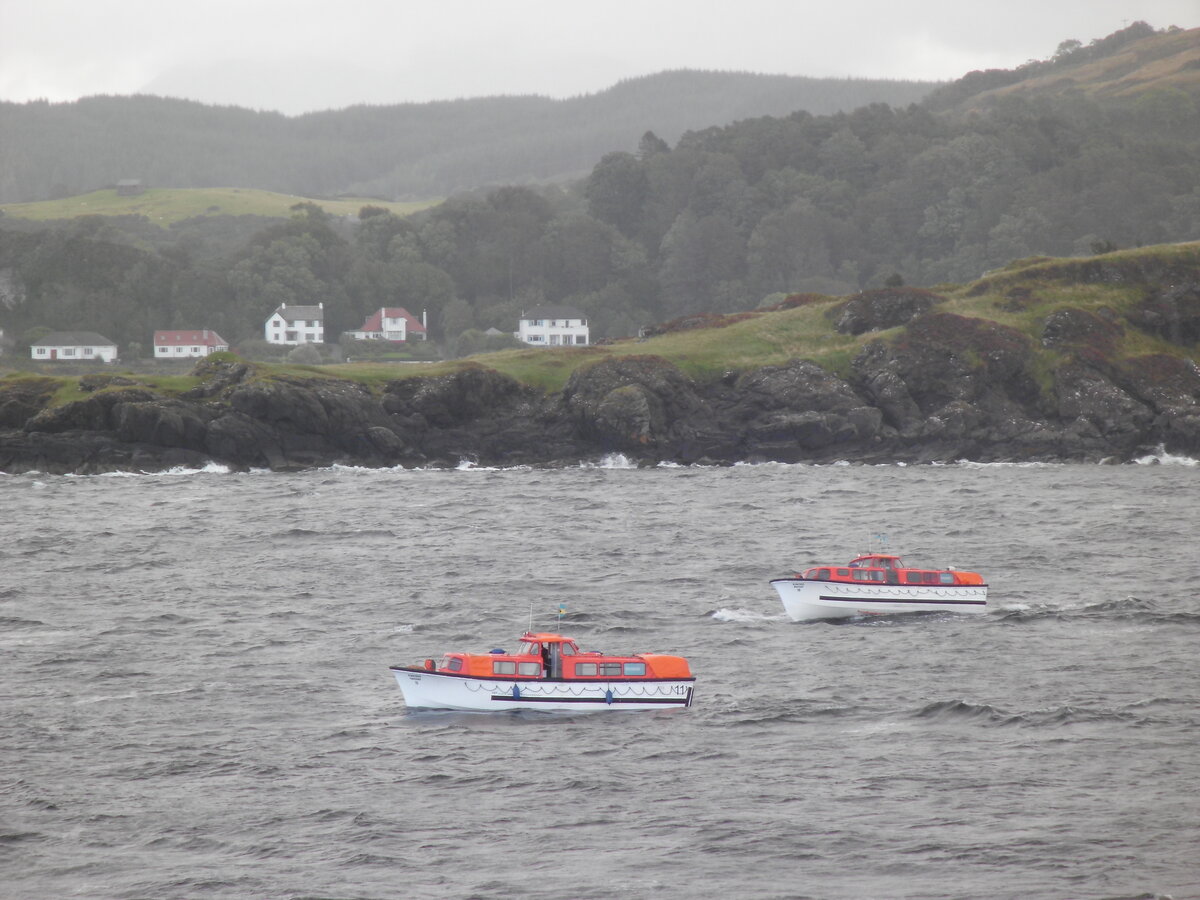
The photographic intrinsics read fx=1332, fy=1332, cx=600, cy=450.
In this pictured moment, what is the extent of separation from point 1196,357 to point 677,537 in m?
66.8

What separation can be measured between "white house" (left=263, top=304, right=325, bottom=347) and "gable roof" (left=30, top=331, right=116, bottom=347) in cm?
2260

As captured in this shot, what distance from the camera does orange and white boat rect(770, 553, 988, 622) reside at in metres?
49.5

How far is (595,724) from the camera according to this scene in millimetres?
37281

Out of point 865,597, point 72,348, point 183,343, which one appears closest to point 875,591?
point 865,597

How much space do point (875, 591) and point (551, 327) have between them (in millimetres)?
151132

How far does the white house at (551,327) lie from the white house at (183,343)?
43.7 meters

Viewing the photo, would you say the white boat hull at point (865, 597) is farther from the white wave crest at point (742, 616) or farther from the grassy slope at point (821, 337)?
the grassy slope at point (821, 337)

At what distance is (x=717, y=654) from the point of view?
145 ft

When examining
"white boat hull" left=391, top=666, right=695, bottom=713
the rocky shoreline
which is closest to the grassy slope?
the rocky shoreline

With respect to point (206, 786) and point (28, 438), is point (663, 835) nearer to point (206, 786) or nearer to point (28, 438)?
point (206, 786)

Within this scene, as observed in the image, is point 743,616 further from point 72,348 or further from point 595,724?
point 72,348

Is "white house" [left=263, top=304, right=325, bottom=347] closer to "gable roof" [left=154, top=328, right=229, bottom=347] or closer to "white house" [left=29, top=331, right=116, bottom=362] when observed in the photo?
"gable roof" [left=154, top=328, right=229, bottom=347]

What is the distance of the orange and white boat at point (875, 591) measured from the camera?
49531 millimetres

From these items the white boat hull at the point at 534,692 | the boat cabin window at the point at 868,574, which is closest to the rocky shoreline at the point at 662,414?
the boat cabin window at the point at 868,574
